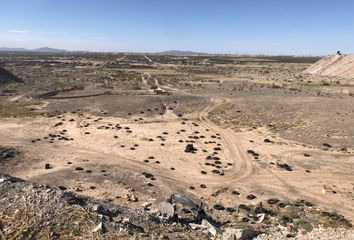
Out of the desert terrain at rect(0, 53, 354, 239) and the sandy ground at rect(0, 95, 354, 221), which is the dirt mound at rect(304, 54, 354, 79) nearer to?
the desert terrain at rect(0, 53, 354, 239)

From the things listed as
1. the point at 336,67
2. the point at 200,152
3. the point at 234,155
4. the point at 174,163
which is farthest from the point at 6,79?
the point at 336,67

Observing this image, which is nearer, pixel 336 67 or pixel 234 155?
pixel 234 155

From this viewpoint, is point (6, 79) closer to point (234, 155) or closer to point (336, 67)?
point (234, 155)

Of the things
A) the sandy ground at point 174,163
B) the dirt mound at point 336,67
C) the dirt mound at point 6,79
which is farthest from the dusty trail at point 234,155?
the dirt mound at point 336,67

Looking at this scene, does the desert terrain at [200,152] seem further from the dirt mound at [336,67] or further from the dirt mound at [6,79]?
the dirt mound at [336,67]

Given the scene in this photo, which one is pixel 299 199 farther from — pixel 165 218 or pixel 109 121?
pixel 109 121
